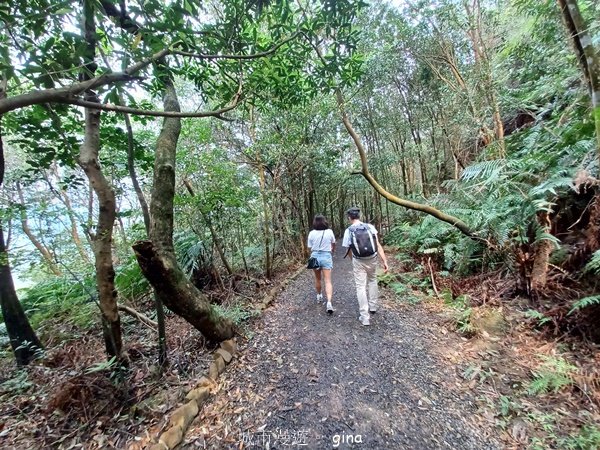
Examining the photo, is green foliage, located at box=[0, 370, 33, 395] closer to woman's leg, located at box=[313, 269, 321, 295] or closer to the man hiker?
woman's leg, located at box=[313, 269, 321, 295]

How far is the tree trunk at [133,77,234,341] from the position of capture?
258cm

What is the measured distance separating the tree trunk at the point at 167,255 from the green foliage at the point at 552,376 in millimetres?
3528

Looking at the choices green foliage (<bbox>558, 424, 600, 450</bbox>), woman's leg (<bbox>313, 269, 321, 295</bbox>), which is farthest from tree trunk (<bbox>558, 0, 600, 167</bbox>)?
woman's leg (<bbox>313, 269, 321, 295</bbox>)

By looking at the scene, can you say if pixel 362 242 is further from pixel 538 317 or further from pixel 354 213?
pixel 538 317

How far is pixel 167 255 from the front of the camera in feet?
9.08

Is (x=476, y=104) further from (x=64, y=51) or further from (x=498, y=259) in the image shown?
(x=64, y=51)

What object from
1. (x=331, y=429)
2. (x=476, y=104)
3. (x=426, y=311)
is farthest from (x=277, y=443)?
(x=476, y=104)

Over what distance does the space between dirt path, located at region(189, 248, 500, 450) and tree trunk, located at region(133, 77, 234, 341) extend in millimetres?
803

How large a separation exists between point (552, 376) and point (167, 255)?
412 centimetres

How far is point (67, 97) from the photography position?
140cm

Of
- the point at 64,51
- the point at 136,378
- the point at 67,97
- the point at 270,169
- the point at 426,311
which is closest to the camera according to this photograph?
the point at 67,97

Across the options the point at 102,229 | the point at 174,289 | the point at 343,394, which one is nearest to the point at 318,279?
the point at 343,394

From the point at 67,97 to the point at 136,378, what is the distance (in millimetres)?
2927

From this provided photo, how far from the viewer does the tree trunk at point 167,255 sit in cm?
258
